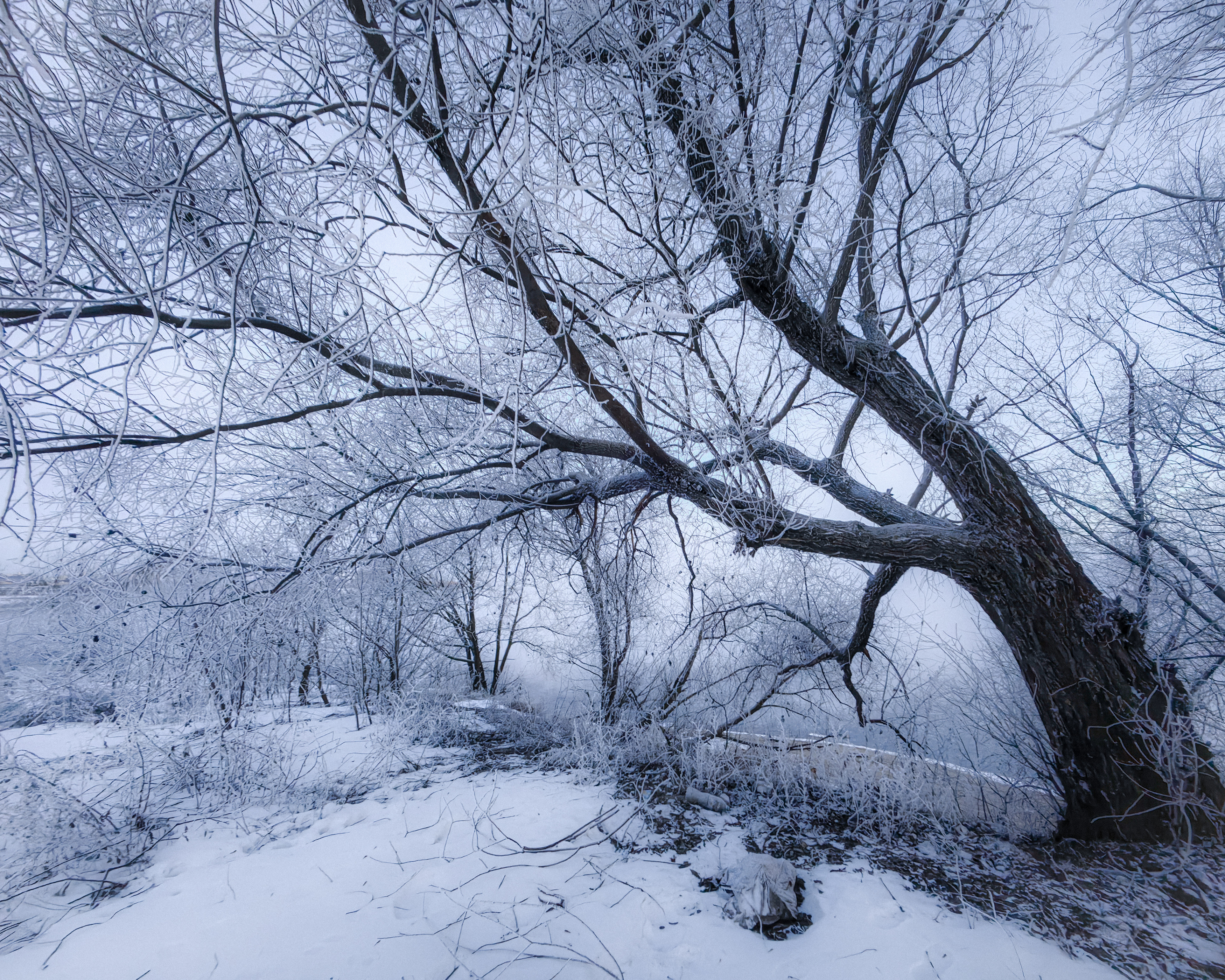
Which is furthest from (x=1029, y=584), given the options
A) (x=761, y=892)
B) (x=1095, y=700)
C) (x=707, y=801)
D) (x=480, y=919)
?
(x=480, y=919)

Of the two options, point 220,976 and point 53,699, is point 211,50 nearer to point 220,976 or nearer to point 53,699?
point 220,976

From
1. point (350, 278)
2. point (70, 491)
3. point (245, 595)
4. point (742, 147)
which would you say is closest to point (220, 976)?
point (245, 595)

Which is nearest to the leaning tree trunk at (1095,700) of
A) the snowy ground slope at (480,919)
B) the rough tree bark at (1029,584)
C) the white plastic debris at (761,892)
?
the rough tree bark at (1029,584)

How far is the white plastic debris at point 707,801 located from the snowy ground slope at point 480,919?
0.29m

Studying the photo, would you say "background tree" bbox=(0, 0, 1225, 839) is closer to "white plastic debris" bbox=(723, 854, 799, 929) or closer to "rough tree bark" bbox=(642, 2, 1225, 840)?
"rough tree bark" bbox=(642, 2, 1225, 840)

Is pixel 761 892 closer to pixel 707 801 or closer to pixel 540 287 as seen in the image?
pixel 707 801

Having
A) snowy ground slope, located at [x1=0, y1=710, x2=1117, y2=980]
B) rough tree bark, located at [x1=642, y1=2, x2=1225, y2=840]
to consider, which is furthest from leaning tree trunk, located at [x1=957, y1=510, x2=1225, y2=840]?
snowy ground slope, located at [x1=0, y1=710, x2=1117, y2=980]

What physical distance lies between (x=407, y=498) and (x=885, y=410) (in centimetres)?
335

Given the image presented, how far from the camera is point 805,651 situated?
4492mm

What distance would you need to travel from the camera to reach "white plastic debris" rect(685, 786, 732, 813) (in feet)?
10.0

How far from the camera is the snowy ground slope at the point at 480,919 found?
1.81 metres

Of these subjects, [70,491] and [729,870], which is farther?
[729,870]

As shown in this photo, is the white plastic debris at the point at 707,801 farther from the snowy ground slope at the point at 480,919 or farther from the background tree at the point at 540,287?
the background tree at the point at 540,287

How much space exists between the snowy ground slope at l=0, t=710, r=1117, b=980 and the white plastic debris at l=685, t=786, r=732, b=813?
29cm
